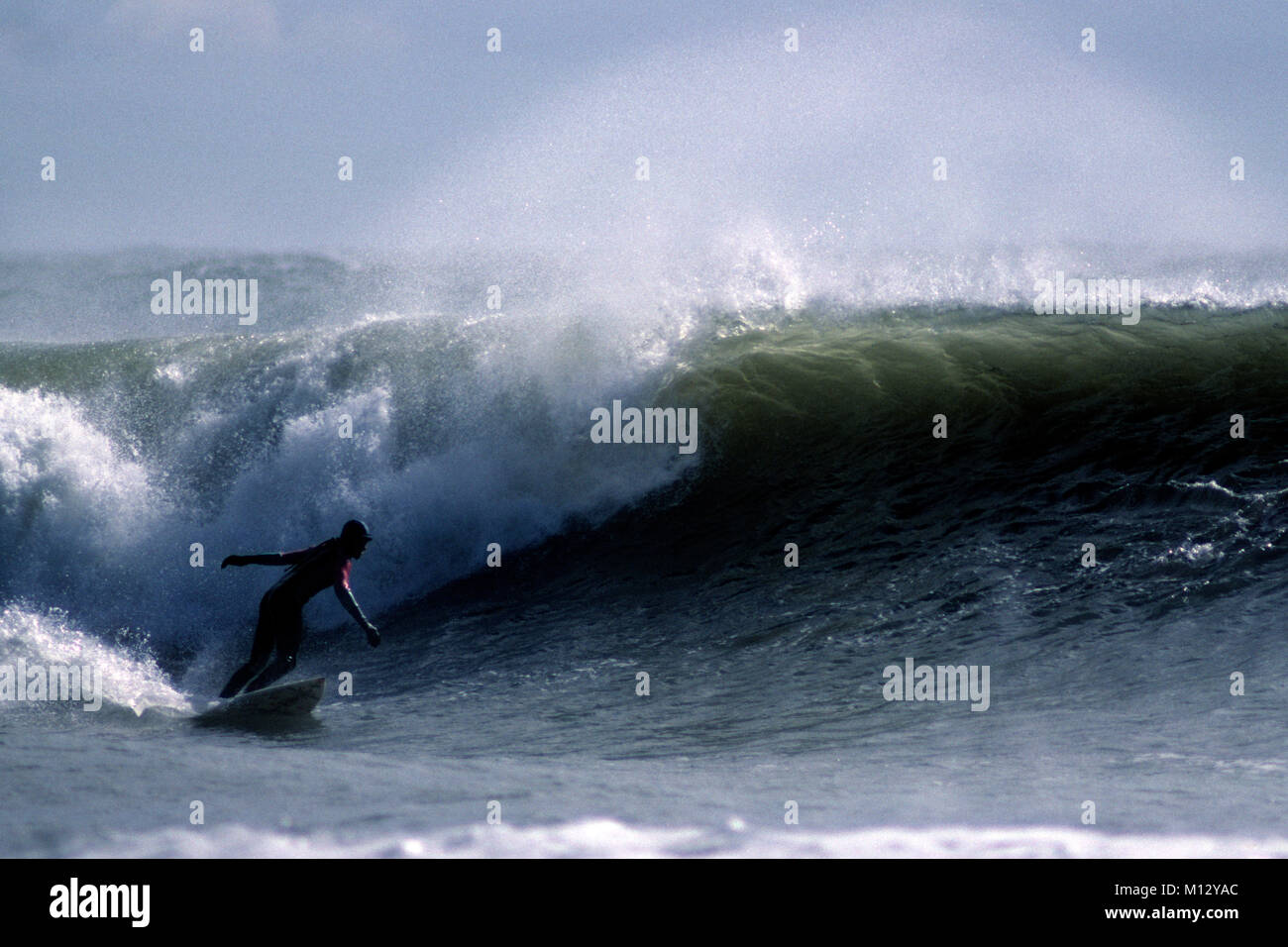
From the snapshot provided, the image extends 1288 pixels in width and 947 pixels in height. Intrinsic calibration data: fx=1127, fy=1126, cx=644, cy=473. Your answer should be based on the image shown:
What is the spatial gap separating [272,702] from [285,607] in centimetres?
79

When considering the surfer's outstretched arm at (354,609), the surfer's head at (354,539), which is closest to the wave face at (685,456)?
the surfer's head at (354,539)

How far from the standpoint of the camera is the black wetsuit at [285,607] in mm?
7336

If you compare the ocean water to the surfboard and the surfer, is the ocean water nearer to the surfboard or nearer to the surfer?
the surfboard

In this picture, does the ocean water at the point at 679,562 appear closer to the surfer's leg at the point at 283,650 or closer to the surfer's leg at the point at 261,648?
the surfer's leg at the point at 283,650

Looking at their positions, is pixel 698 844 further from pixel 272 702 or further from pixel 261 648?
pixel 261 648

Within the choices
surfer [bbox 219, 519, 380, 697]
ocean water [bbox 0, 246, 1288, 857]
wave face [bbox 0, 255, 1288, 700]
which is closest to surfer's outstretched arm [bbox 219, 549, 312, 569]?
surfer [bbox 219, 519, 380, 697]

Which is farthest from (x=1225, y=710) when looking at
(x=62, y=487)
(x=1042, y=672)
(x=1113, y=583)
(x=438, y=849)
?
(x=62, y=487)

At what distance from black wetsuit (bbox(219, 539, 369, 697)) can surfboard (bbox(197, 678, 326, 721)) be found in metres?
0.41

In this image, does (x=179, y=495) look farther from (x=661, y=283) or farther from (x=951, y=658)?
(x=951, y=658)

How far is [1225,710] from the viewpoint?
5680 mm

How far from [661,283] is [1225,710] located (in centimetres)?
829

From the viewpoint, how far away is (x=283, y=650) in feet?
24.3

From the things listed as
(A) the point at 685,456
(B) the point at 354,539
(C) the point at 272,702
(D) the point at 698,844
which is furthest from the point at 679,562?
(D) the point at 698,844

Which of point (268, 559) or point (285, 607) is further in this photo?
point (285, 607)
